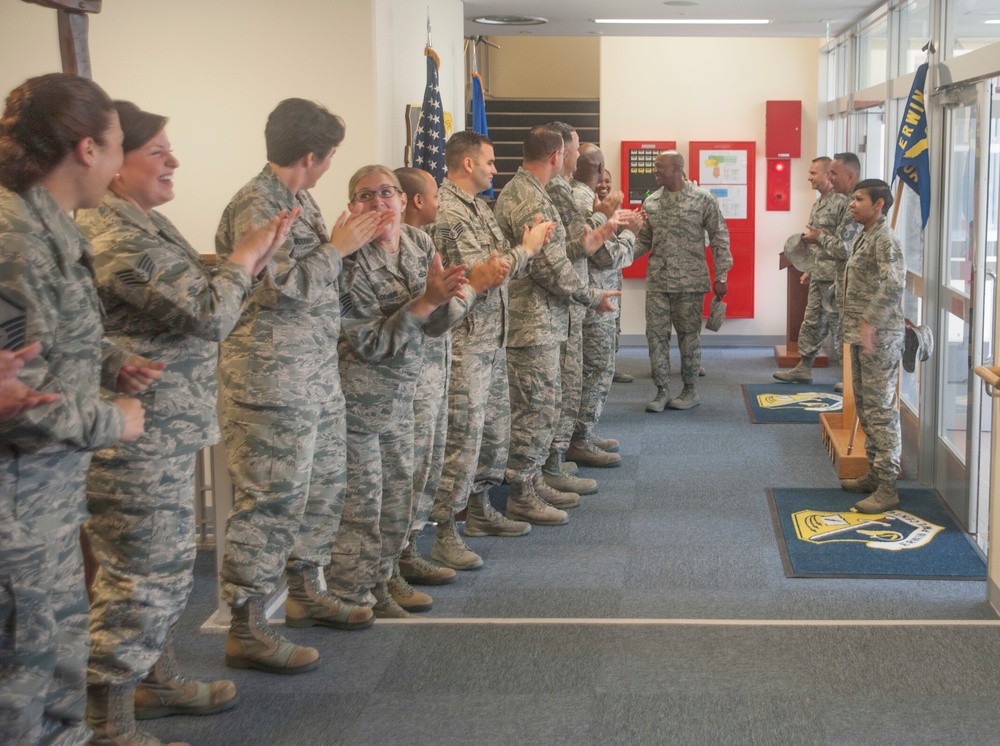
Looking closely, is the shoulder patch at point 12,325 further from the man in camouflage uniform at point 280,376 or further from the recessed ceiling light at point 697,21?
the recessed ceiling light at point 697,21

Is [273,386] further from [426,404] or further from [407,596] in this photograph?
[407,596]

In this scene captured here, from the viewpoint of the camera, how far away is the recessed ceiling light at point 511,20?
8.13 meters

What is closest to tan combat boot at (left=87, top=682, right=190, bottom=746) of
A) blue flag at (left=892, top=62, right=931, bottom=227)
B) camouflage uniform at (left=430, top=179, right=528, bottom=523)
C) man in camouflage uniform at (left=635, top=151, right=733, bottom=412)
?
camouflage uniform at (left=430, top=179, right=528, bottom=523)

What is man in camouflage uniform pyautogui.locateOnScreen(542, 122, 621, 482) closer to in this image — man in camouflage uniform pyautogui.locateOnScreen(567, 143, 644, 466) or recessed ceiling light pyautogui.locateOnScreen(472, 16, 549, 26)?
man in camouflage uniform pyautogui.locateOnScreen(567, 143, 644, 466)

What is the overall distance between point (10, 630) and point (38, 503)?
231mm

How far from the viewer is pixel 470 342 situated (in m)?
4.27

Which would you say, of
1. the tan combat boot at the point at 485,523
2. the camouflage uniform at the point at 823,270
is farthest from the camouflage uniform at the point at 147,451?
the camouflage uniform at the point at 823,270

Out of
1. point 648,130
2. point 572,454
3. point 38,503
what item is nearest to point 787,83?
point 648,130

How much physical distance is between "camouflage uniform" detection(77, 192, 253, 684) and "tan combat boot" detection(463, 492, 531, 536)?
236cm

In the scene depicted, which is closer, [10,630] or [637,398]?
[10,630]

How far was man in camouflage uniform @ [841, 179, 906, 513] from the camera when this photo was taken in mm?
4930

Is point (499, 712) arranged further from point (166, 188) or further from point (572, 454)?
point (572, 454)

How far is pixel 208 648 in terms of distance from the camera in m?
3.43

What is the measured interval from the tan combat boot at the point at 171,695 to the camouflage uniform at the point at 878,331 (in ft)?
10.8
